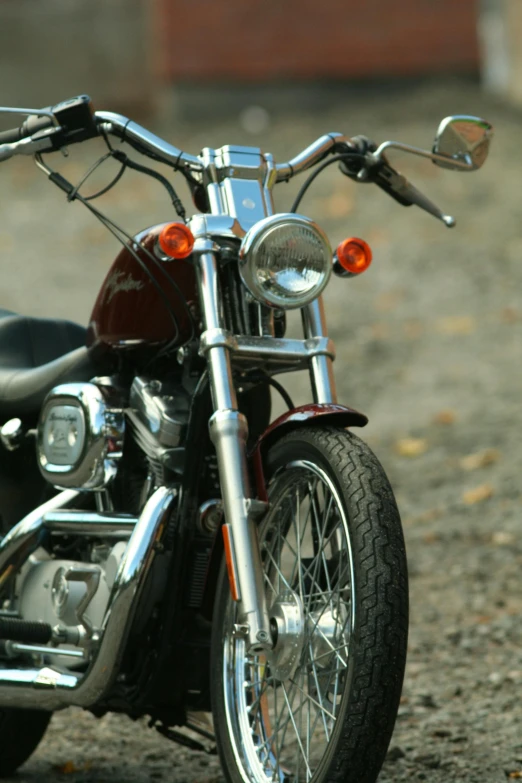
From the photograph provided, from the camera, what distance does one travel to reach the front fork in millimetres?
2879

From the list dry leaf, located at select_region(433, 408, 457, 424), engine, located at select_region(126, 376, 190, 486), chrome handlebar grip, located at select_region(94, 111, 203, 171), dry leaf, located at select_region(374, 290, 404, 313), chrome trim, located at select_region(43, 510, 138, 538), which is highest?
dry leaf, located at select_region(374, 290, 404, 313)

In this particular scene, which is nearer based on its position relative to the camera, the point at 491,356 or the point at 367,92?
the point at 491,356

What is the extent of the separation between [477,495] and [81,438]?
3912 millimetres

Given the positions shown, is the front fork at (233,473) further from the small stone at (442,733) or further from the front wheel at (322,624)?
the small stone at (442,733)

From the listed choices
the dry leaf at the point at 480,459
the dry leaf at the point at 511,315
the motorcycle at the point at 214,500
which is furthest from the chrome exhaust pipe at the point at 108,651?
the dry leaf at the point at 511,315

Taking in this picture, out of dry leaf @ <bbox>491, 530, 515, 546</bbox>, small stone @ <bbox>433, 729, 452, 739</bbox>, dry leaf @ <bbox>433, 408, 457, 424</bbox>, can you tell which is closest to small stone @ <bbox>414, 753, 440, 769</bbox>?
small stone @ <bbox>433, 729, 452, 739</bbox>

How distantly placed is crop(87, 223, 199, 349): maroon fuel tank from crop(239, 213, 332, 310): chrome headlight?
341mm

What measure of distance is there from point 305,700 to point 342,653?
0.19m

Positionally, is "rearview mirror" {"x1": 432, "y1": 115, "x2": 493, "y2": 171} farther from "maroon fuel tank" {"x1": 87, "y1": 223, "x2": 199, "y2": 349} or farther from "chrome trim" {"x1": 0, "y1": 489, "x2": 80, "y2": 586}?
"chrome trim" {"x1": 0, "y1": 489, "x2": 80, "y2": 586}

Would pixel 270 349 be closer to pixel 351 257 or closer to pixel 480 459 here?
pixel 351 257

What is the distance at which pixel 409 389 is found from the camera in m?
9.14

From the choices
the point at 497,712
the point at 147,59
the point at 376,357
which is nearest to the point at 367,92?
the point at 147,59

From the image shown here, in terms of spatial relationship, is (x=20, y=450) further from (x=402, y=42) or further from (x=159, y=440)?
(x=402, y=42)

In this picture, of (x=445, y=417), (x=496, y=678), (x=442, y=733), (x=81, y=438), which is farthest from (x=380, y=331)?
(x=81, y=438)
